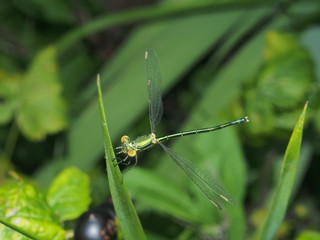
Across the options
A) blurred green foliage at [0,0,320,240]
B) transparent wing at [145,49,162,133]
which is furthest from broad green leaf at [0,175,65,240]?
transparent wing at [145,49,162,133]

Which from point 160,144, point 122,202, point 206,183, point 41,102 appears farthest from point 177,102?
point 122,202

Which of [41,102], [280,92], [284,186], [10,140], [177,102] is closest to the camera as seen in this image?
[284,186]

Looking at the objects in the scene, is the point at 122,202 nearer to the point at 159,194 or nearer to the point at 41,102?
the point at 159,194

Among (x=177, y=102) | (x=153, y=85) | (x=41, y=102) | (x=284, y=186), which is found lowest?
(x=284, y=186)

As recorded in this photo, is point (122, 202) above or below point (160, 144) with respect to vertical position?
below

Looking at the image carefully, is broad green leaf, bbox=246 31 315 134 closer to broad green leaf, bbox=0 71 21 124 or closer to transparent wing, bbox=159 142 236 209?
transparent wing, bbox=159 142 236 209

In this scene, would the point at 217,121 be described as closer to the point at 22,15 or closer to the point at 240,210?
the point at 240,210

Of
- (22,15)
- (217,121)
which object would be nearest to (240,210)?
(217,121)
